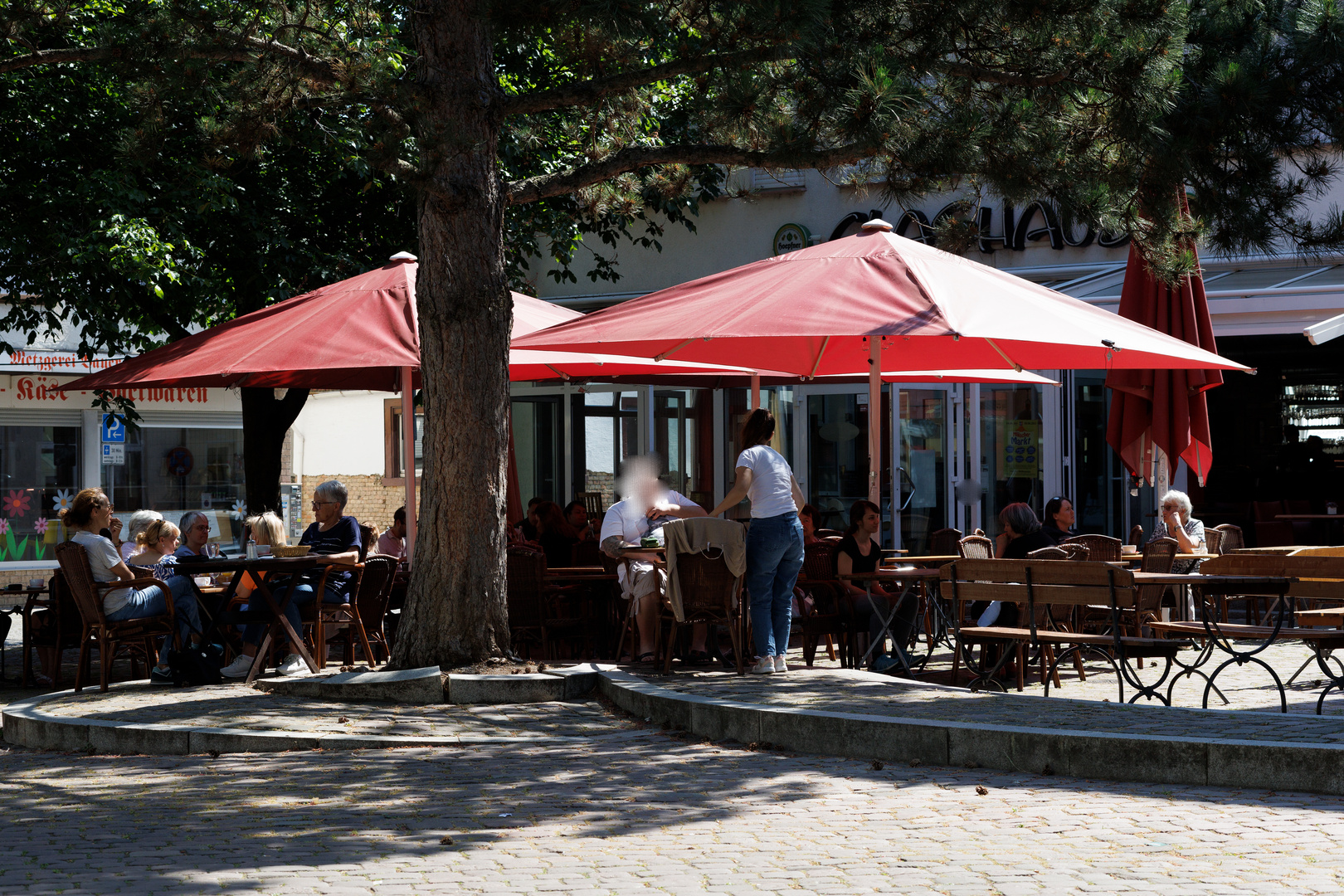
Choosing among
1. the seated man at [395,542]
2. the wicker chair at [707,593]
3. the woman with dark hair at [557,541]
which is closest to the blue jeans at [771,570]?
the wicker chair at [707,593]

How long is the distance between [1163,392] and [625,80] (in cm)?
497

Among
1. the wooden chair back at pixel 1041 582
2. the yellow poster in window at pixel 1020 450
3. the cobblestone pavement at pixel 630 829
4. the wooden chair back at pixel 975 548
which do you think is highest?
the yellow poster in window at pixel 1020 450

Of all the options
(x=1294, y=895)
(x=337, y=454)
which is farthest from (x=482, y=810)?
(x=337, y=454)

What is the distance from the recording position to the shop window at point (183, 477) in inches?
824

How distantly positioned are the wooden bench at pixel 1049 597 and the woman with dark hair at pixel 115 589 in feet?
15.8

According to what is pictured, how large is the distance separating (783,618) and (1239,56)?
166 inches

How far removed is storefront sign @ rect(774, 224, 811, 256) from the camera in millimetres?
19953

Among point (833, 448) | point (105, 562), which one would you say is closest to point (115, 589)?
point (105, 562)

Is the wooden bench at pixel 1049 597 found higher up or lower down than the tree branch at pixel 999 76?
lower down

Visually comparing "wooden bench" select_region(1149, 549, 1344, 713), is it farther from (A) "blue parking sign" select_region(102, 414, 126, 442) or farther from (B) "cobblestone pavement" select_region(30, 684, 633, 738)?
(A) "blue parking sign" select_region(102, 414, 126, 442)

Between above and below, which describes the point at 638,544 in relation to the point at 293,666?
above

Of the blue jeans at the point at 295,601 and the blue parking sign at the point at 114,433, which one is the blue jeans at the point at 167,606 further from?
the blue parking sign at the point at 114,433

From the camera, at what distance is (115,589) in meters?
9.13

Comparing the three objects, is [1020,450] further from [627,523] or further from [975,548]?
[627,523]
